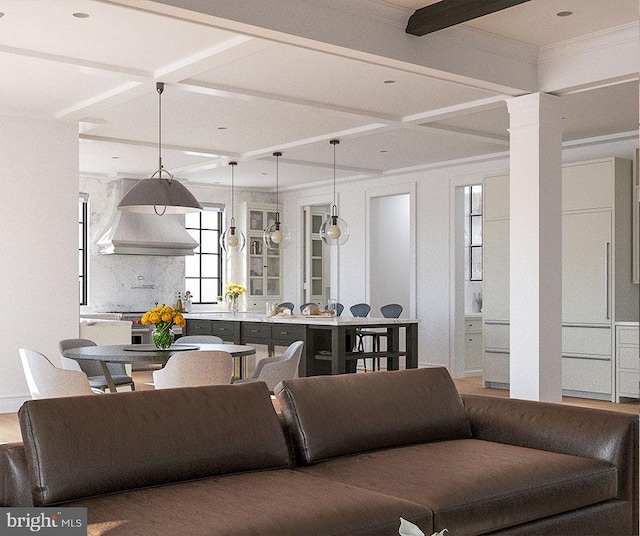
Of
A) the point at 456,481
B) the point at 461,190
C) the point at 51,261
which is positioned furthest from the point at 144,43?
the point at 461,190

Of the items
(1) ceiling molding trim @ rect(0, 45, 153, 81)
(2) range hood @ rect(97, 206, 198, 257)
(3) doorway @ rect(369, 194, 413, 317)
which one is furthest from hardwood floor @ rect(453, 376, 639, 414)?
(1) ceiling molding trim @ rect(0, 45, 153, 81)

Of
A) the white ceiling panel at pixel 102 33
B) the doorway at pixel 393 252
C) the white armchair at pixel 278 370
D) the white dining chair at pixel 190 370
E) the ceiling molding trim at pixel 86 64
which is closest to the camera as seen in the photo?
the white ceiling panel at pixel 102 33

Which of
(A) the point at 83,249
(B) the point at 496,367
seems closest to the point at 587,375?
(B) the point at 496,367

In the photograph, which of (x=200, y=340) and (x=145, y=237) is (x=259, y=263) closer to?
(x=145, y=237)

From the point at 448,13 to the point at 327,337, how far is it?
14.1 feet

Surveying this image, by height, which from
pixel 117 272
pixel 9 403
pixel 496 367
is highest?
pixel 117 272

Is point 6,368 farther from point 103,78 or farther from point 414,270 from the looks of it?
point 414,270

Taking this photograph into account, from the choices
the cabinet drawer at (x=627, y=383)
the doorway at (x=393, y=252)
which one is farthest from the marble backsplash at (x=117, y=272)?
the cabinet drawer at (x=627, y=383)

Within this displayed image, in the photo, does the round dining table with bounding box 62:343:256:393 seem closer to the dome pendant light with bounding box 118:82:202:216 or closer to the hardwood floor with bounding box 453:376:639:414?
the dome pendant light with bounding box 118:82:202:216

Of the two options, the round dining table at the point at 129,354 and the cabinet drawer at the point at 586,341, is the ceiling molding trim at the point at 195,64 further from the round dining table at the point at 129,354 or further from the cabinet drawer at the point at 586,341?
the cabinet drawer at the point at 586,341

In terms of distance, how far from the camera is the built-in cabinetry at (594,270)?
799 centimetres

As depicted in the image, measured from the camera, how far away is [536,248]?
5898 mm

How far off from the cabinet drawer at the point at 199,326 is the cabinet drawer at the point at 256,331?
28.9 inches

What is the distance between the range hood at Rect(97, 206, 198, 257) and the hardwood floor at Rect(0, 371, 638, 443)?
1.61m
